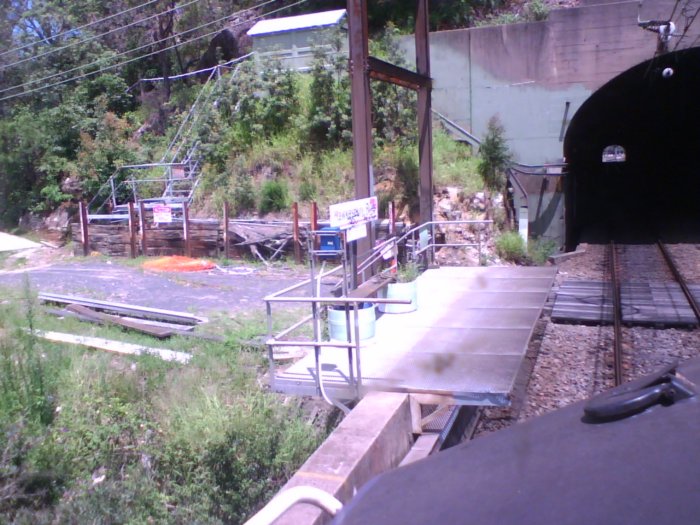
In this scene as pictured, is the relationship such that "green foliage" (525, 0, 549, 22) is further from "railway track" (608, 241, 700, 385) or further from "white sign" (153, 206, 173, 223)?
"white sign" (153, 206, 173, 223)

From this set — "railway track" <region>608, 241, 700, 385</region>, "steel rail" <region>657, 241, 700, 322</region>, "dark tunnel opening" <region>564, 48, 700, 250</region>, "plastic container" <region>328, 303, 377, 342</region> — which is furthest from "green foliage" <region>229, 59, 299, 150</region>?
"plastic container" <region>328, 303, 377, 342</region>

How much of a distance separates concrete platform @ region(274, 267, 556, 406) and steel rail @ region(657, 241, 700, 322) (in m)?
2.68

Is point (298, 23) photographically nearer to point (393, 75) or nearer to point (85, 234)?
point (85, 234)

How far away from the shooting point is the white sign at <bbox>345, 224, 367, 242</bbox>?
9641mm

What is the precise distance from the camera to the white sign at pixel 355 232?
964 cm

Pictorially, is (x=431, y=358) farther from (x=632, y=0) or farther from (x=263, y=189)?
(x=632, y=0)

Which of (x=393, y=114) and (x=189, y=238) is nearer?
(x=189, y=238)

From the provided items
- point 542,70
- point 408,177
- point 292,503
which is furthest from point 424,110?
point 292,503

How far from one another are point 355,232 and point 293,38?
61.5ft

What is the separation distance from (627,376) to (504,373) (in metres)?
2.55

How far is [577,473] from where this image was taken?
2129 millimetres

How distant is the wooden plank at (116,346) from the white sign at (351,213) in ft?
8.33

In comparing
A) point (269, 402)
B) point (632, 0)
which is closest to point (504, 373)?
point (269, 402)

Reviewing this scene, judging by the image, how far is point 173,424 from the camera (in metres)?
7.41
